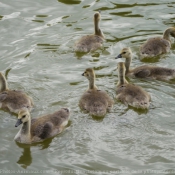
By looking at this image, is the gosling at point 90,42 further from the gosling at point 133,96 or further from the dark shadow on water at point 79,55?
the gosling at point 133,96

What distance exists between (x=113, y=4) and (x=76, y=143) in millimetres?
6323

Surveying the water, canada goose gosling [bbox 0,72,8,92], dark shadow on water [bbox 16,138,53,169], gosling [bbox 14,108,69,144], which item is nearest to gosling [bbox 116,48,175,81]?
the water

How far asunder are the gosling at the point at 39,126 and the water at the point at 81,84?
0.10 m

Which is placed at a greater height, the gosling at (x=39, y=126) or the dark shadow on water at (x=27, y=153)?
the gosling at (x=39, y=126)

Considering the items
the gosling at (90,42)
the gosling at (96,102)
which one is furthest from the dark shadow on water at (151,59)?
the gosling at (96,102)

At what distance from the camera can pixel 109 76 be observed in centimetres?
880

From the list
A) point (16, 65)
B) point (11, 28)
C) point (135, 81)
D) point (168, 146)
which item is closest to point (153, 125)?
point (168, 146)

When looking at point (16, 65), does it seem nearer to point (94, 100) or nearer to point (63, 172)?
point (94, 100)

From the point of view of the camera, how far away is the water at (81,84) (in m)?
6.46

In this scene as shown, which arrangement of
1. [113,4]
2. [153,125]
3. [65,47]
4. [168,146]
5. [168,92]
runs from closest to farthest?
1. [168,146]
2. [153,125]
3. [168,92]
4. [65,47]
5. [113,4]

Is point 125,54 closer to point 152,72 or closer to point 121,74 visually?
point 152,72

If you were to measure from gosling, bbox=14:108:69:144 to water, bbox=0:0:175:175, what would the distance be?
10 cm

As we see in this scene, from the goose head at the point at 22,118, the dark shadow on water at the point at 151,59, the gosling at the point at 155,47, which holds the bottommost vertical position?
the dark shadow on water at the point at 151,59

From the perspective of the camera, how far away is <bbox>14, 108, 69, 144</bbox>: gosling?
6.80 metres
